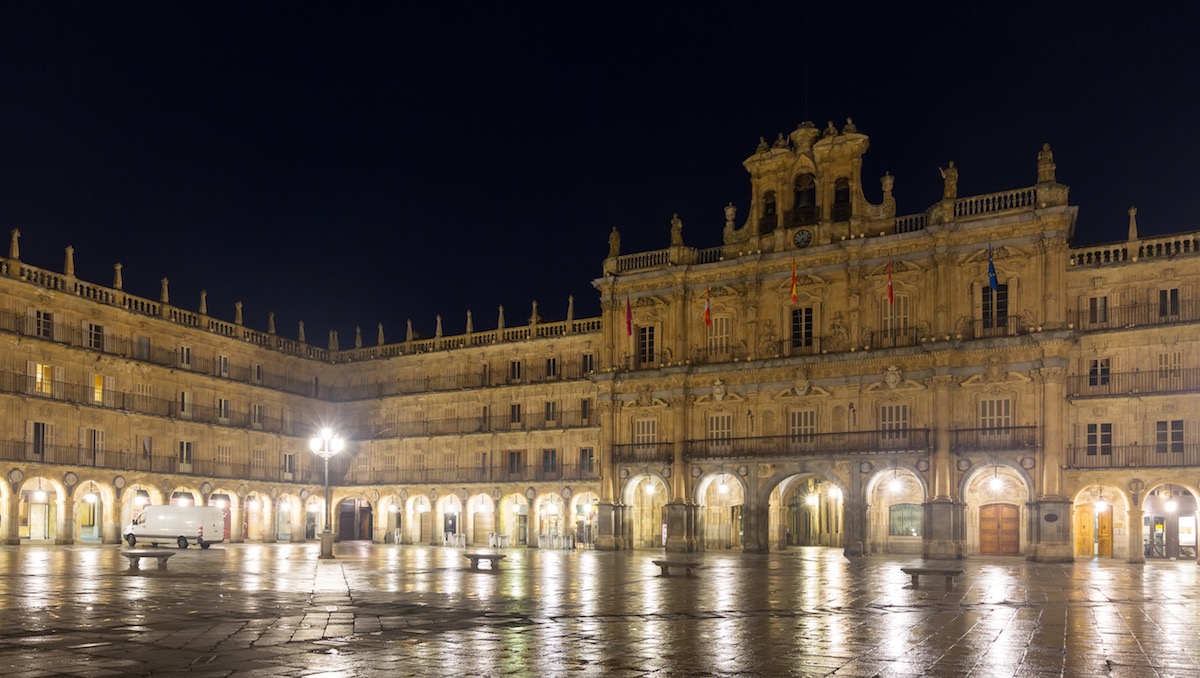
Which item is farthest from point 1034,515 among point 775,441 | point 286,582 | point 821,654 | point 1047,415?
point 821,654

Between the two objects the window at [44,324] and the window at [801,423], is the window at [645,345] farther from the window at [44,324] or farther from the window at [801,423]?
the window at [44,324]

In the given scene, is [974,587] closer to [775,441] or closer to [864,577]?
[864,577]

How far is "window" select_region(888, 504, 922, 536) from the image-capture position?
5219 centimetres

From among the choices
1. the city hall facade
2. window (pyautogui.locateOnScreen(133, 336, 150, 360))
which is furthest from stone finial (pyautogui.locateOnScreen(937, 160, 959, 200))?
window (pyautogui.locateOnScreen(133, 336, 150, 360))

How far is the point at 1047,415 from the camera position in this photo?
46.0m

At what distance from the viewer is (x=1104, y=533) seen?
49250 mm

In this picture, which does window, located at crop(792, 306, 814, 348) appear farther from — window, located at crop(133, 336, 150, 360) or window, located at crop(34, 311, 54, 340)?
window, located at crop(34, 311, 54, 340)

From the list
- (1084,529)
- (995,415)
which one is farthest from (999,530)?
(995,415)

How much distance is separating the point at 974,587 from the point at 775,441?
82.2ft

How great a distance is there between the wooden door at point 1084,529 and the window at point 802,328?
1382 centimetres

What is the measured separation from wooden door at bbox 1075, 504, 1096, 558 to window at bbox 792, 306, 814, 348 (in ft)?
45.4

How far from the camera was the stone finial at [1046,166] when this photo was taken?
154 ft

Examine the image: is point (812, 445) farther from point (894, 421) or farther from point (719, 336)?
point (719, 336)

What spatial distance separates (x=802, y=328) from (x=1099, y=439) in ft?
44.6
